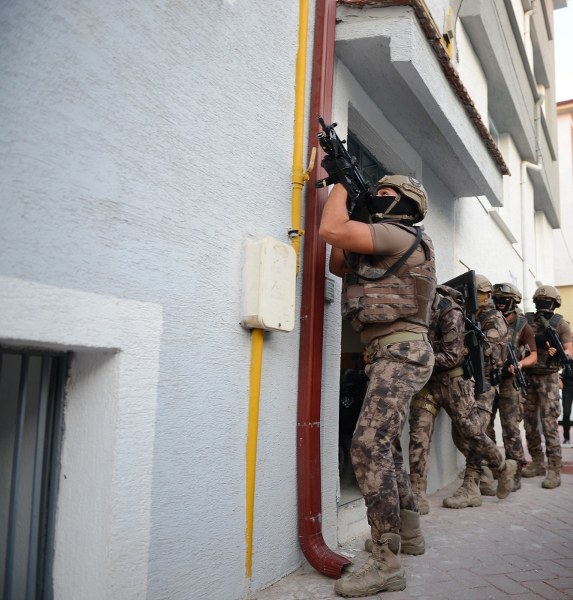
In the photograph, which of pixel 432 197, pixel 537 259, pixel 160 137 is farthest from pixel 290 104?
pixel 537 259

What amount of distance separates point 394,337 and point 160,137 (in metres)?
1.52

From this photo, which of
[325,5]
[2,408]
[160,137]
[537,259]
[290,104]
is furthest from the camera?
[537,259]

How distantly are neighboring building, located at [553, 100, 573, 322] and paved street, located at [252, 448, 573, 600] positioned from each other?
1413 cm

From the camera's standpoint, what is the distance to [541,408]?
20.0ft

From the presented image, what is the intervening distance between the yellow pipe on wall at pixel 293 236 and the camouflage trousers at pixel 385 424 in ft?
1.70

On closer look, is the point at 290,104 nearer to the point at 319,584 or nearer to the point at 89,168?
the point at 89,168

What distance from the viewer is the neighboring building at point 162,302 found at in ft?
5.75

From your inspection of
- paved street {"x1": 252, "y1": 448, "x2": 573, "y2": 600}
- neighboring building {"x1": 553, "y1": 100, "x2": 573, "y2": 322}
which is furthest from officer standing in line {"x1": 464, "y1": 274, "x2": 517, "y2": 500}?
neighboring building {"x1": 553, "y1": 100, "x2": 573, "y2": 322}

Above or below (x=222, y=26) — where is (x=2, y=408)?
below

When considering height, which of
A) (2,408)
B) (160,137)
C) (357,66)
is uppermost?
(357,66)

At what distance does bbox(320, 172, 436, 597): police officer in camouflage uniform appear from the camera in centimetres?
265

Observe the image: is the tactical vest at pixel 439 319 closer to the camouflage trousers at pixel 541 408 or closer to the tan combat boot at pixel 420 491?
the tan combat boot at pixel 420 491

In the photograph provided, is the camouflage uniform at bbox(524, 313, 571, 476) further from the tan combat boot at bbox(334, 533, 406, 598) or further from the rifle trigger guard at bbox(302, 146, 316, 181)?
the rifle trigger guard at bbox(302, 146, 316, 181)

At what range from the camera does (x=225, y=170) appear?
99.1 inches
